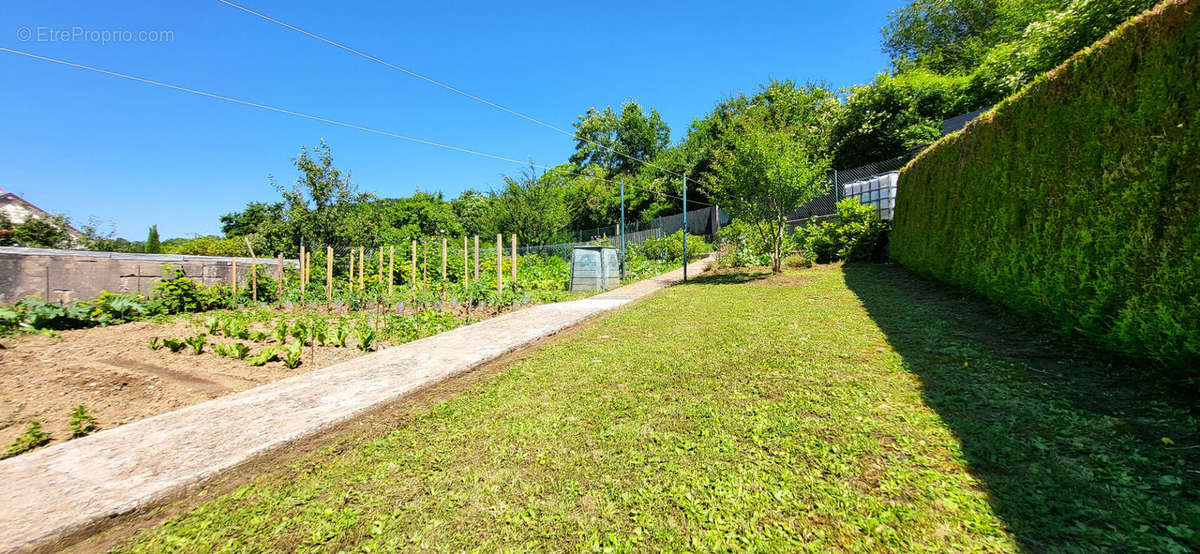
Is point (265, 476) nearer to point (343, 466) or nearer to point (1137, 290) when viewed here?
point (343, 466)

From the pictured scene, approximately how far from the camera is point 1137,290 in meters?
2.26

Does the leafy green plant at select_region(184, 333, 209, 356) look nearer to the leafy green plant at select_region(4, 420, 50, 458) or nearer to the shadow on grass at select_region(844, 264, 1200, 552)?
the leafy green plant at select_region(4, 420, 50, 458)

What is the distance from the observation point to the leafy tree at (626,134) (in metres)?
34.3

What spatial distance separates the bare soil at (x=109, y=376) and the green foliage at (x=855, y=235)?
1059 cm

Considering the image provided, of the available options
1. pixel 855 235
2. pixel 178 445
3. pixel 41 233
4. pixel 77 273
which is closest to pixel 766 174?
pixel 855 235

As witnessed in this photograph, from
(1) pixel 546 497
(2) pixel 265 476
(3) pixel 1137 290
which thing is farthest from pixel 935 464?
(2) pixel 265 476

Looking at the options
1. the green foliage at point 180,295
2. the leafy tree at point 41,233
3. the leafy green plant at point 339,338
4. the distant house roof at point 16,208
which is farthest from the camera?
the distant house roof at point 16,208

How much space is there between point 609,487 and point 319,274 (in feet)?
39.1

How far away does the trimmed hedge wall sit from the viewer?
206 centimetres

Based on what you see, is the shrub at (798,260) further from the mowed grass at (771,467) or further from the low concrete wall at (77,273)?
the low concrete wall at (77,273)

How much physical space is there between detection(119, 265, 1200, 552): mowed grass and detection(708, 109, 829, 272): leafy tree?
20.6 feet

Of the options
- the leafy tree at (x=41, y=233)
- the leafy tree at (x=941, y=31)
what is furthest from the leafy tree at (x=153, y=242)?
the leafy tree at (x=941, y=31)

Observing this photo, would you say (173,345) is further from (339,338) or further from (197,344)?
(339,338)

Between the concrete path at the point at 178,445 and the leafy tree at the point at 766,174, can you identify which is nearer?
the concrete path at the point at 178,445
